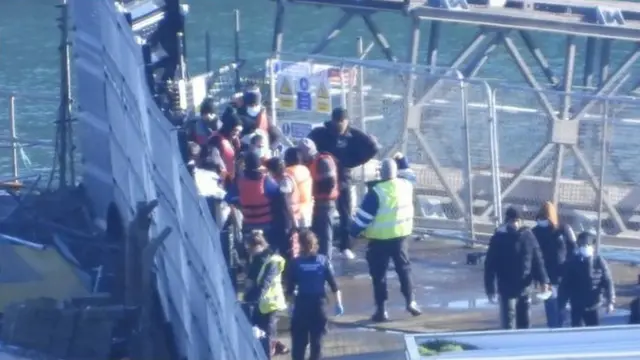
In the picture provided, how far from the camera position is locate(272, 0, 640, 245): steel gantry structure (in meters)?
17.5

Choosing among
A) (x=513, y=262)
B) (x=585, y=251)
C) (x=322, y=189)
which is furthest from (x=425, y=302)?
(x=585, y=251)

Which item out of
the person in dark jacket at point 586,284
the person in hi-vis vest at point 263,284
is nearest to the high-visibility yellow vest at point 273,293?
the person in hi-vis vest at point 263,284

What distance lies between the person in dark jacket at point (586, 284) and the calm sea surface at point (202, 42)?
1618 centimetres

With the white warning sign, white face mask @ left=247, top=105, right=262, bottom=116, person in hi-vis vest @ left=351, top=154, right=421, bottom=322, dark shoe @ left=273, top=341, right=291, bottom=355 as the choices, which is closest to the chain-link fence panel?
the white warning sign

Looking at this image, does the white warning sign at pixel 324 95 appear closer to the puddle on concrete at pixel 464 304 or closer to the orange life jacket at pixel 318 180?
the orange life jacket at pixel 318 180

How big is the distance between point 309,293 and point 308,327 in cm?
37

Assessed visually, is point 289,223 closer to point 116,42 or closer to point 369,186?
point 369,186

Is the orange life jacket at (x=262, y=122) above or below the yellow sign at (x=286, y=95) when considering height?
below

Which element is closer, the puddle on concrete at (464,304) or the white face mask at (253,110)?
the puddle on concrete at (464,304)

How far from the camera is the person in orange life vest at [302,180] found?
14.9 metres

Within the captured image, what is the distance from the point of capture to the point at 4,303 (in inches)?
572

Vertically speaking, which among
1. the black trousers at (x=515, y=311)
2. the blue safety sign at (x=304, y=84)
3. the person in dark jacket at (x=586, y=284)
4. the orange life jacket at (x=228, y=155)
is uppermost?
the blue safety sign at (x=304, y=84)

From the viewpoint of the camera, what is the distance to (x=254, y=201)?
14.8m

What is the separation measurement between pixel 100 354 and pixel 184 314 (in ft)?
3.14
